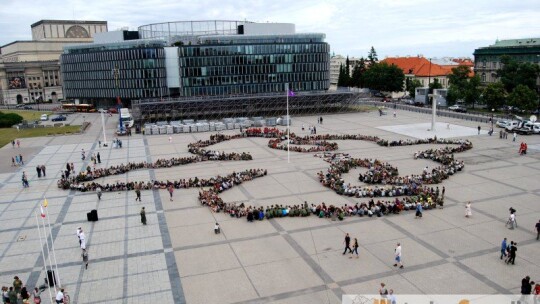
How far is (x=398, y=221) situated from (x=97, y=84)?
97.2 metres

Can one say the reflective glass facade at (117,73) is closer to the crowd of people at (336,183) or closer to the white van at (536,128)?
the crowd of people at (336,183)

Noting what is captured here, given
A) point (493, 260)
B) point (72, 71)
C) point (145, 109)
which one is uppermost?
point (72, 71)

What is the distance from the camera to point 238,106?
265ft

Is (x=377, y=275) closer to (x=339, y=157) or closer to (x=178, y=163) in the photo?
(x=339, y=157)

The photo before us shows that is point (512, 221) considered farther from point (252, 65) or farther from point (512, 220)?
point (252, 65)

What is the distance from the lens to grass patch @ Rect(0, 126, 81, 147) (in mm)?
67169

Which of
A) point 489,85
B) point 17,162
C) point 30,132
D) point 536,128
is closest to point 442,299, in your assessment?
point 17,162

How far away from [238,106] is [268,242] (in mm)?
58532

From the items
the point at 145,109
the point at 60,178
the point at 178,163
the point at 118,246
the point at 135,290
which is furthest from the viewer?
the point at 145,109

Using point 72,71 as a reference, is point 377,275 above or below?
below

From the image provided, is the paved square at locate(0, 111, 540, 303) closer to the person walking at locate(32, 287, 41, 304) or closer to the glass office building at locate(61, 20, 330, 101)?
the person walking at locate(32, 287, 41, 304)

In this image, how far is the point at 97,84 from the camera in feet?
352

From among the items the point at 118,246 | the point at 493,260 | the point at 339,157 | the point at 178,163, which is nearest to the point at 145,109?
the point at 178,163

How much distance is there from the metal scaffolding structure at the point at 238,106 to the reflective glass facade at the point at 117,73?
19.4m
